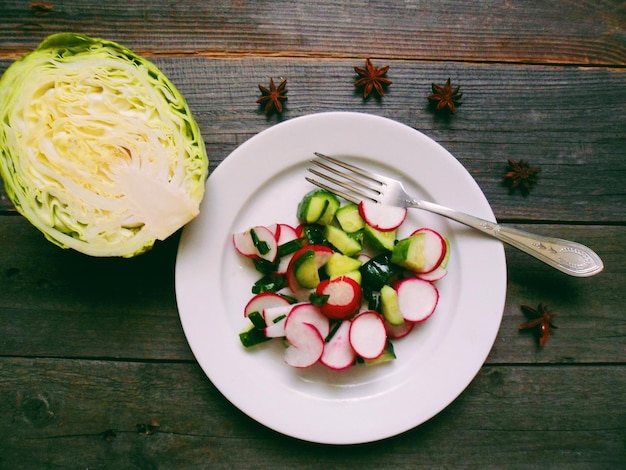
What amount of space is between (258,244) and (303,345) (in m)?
0.39

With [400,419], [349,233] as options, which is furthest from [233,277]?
[400,419]

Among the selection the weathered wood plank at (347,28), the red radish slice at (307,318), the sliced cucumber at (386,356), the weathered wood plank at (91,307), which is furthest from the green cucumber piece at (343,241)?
the weathered wood plank at (347,28)

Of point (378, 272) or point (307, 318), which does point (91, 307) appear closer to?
point (307, 318)

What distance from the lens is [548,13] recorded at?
6.79 ft

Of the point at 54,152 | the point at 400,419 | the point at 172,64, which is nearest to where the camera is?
the point at 54,152

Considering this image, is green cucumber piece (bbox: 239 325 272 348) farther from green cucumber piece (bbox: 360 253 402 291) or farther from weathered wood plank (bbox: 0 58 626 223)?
weathered wood plank (bbox: 0 58 626 223)

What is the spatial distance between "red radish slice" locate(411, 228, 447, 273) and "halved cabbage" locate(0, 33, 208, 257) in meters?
0.83

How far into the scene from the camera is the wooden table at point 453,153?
6.51ft

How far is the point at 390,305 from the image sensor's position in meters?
1.85

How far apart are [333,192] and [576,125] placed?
1.04 metres

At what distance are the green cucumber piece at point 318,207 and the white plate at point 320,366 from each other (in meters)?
0.11

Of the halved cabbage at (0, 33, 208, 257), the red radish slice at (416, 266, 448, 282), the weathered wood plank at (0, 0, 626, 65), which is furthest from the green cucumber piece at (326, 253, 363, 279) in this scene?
the weathered wood plank at (0, 0, 626, 65)

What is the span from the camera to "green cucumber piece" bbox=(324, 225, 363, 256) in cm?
187

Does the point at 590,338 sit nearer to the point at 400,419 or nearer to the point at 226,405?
the point at 400,419
